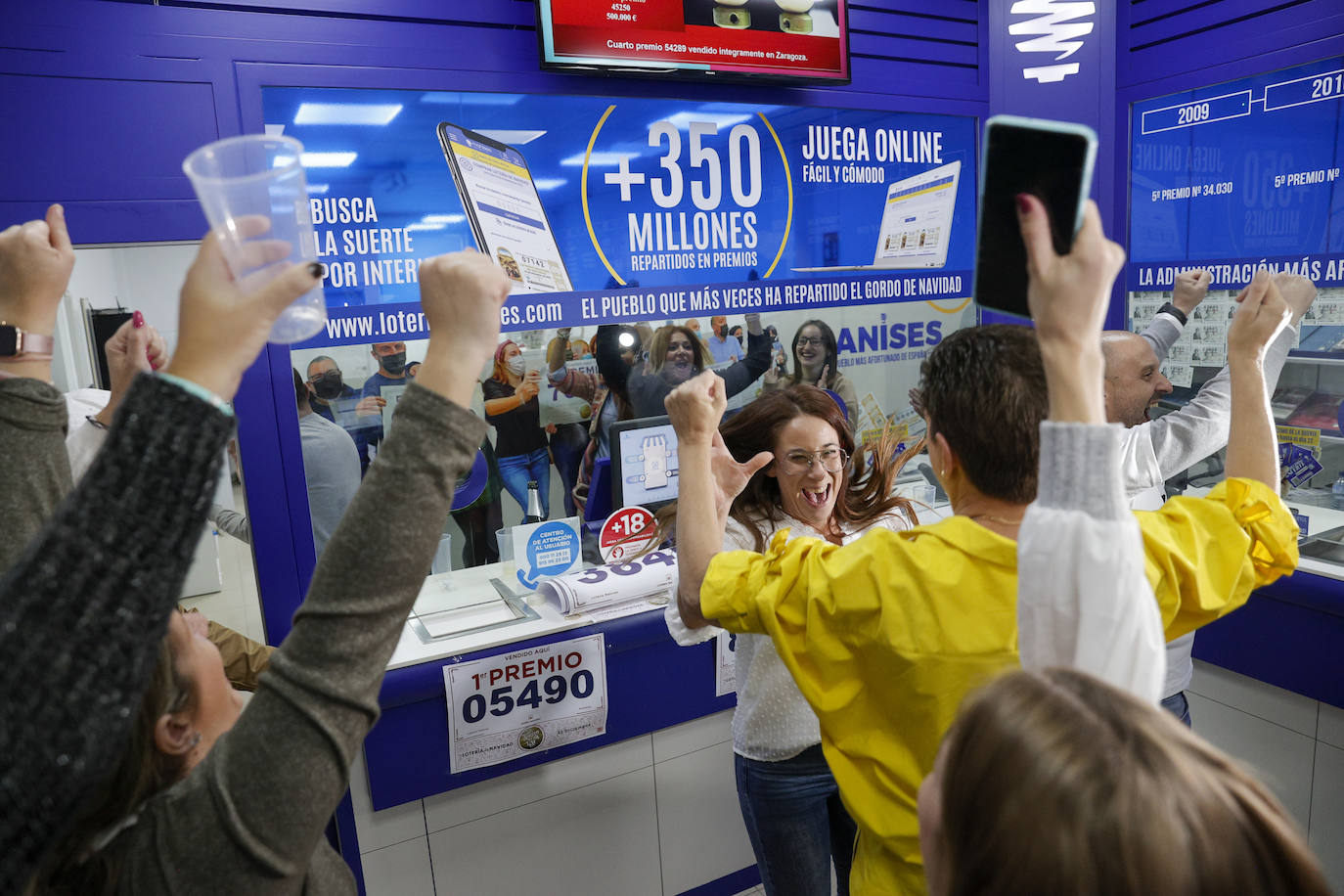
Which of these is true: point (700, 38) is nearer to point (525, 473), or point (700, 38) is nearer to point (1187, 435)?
point (525, 473)

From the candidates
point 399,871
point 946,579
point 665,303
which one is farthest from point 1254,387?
point 399,871

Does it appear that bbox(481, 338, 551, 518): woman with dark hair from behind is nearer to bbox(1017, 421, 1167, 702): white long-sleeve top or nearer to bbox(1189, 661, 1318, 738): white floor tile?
bbox(1017, 421, 1167, 702): white long-sleeve top

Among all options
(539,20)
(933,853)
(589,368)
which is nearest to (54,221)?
(933,853)

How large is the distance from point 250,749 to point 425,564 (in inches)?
7.9

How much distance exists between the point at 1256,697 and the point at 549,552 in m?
2.56

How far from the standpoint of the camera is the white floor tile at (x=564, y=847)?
2688 mm

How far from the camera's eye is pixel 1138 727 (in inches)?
27.5

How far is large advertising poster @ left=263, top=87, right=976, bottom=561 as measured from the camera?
2557 millimetres

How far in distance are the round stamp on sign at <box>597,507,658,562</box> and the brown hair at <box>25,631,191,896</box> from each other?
6.97ft

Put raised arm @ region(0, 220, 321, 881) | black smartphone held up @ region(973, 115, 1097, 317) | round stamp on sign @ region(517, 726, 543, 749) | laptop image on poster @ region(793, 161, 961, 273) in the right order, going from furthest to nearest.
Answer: laptop image on poster @ region(793, 161, 961, 273)
round stamp on sign @ region(517, 726, 543, 749)
black smartphone held up @ region(973, 115, 1097, 317)
raised arm @ region(0, 220, 321, 881)

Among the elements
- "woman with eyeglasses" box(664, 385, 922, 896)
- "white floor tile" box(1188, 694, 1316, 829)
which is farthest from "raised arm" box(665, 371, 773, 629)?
"white floor tile" box(1188, 694, 1316, 829)

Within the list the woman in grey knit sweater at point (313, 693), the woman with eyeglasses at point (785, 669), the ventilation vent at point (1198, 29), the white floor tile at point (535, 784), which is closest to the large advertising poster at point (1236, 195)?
the ventilation vent at point (1198, 29)

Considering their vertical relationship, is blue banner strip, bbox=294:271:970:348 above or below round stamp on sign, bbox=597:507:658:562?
above

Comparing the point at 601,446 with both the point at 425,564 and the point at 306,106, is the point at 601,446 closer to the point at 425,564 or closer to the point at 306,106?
the point at 306,106
